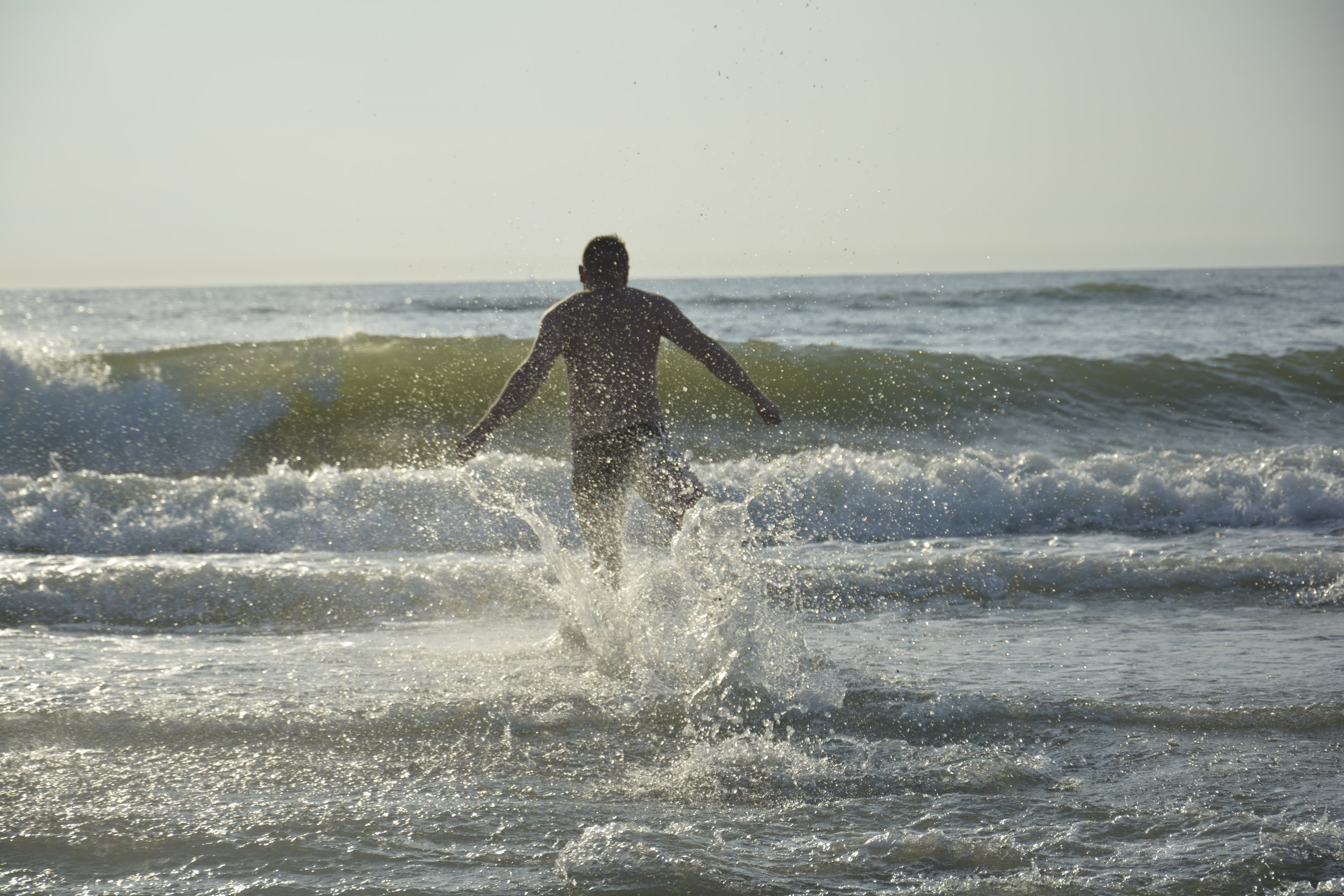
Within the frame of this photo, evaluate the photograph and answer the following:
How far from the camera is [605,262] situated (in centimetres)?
420

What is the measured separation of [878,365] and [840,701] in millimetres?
10758

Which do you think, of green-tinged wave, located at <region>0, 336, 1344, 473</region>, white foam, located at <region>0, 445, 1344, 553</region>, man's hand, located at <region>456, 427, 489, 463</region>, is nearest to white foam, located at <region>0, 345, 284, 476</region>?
green-tinged wave, located at <region>0, 336, 1344, 473</region>

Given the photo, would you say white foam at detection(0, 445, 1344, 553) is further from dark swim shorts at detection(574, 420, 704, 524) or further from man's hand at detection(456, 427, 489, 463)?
man's hand at detection(456, 427, 489, 463)

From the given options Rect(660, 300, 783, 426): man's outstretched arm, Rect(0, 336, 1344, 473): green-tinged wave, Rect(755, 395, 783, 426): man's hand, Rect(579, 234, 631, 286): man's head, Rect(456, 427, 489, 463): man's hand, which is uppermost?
Rect(579, 234, 631, 286): man's head

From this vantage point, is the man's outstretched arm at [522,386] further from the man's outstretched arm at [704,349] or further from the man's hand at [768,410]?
the man's hand at [768,410]

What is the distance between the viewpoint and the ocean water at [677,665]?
97.3 inches

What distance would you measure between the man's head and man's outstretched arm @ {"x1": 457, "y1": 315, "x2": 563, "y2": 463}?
25 centimetres

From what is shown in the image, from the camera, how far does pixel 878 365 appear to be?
1391 cm

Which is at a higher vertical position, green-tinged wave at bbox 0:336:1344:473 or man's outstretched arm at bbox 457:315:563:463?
man's outstretched arm at bbox 457:315:563:463

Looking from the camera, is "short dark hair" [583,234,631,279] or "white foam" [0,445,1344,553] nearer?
"short dark hair" [583,234,631,279]

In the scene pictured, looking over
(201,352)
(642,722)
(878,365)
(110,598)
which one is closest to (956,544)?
(642,722)

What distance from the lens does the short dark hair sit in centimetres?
420

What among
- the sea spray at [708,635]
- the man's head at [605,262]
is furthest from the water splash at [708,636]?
the man's head at [605,262]

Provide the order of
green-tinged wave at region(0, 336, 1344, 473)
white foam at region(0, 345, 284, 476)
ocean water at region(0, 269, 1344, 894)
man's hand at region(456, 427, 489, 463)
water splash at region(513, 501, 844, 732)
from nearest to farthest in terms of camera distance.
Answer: ocean water at region(0, 269, 1344, 894) < water splash at region(513, 501, 844, 732) < man's hand at region(456, 427, 489, 463) < white foam at region(0, 345, 284, 476) < green-tinged wave at region(0, 336, 1344, 473)
